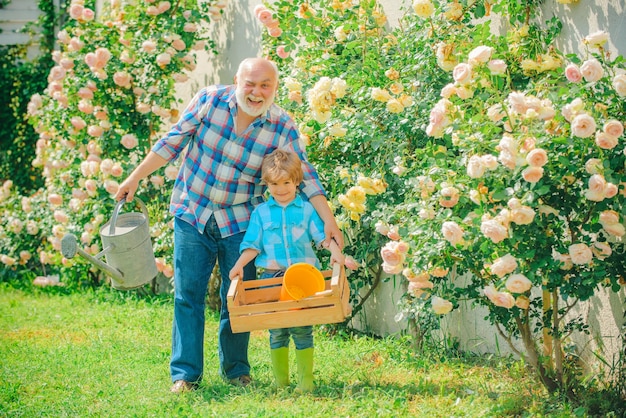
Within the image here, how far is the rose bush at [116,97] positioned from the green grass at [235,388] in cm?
116

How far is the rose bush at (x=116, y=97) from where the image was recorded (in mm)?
6570

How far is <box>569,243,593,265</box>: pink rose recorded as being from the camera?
10.5 ft

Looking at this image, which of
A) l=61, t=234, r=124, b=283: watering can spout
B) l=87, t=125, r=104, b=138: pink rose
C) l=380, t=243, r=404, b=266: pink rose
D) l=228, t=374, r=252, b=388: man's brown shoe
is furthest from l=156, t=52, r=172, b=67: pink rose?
l=380, t=243, r=404, b=266: pink rose

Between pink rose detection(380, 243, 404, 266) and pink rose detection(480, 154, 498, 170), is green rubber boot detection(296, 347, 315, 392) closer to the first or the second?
pink rose detection(380, 243, 404, 266)

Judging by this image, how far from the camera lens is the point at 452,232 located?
131 inches

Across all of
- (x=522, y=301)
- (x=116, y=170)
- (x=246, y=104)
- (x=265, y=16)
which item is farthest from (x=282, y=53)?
(x=522, y=301)

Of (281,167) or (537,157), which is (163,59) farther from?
(537,157)

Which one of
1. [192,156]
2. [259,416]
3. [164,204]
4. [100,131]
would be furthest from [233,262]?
[100,131]

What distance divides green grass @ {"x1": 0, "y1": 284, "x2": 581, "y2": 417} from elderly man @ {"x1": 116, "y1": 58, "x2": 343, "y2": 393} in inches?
7.9

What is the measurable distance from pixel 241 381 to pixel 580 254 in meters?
1.72

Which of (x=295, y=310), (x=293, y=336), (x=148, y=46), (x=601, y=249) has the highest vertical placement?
(x=148, y=46)

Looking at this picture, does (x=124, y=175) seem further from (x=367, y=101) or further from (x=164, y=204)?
(x=367, y=101)

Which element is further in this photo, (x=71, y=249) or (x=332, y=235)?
(x=71, y=249)

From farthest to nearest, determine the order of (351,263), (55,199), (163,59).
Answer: (55,199) → (163,59) → (351,263)
